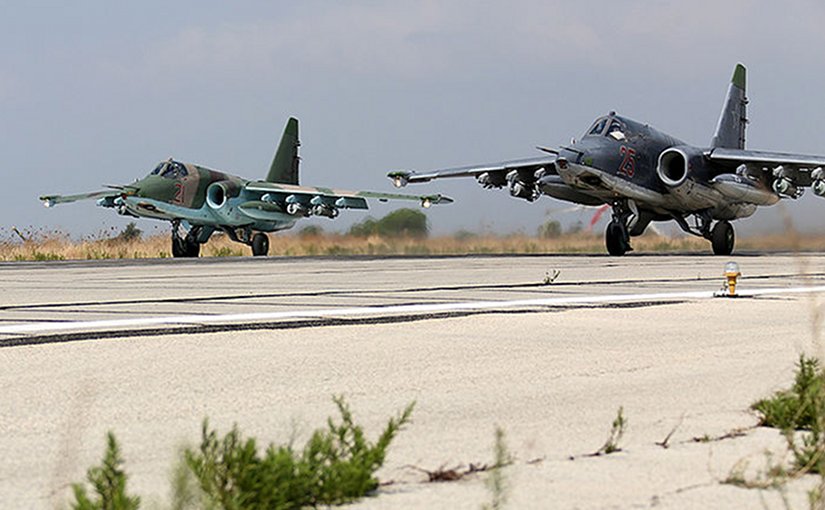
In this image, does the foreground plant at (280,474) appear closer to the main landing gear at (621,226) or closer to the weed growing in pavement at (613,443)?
the weed growing in pavement at (613,443)

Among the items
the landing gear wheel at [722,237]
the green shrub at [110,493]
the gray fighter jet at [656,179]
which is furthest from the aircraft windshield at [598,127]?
the green shrub at [110,493]

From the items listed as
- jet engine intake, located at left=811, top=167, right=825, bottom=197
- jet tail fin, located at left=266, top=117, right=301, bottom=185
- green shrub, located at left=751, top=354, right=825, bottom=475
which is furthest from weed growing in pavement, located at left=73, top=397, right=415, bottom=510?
jet tail fin, located at left=266, top=117, right=301, bottom=185

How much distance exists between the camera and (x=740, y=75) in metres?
37.0

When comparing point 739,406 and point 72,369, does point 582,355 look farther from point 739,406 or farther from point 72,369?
point 72,369

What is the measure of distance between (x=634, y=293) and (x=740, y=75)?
25.3 m

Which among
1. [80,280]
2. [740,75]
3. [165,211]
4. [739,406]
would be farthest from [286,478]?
[740,75]

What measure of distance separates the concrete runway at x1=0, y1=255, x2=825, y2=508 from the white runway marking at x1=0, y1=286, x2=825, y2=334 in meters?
0.04

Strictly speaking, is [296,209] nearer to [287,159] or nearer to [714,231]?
[287,159]

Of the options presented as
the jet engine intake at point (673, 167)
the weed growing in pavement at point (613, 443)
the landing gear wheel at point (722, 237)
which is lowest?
the weed growing in pavement at point (613, 443)

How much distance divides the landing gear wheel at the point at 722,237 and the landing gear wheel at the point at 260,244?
14.9 m

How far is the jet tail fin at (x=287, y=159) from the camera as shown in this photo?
4366 cm

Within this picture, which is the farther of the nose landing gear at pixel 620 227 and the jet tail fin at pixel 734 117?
the jet tail fin at pixel 734 117

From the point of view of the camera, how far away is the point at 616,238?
3006 centimetres

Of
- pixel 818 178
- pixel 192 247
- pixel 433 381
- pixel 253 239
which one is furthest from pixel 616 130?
pixel 433 381
